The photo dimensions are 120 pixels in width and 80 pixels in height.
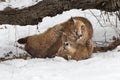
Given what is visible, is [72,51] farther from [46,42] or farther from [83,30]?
[46,42]

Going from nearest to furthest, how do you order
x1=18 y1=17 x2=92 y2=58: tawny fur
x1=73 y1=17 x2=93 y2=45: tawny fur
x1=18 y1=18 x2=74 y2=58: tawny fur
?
x1=73 y1=17 x2=93 y2=45: tawny fur → x1=18 y1=17 x2=92 y2=58: tawny fur → x1=18 y1=18 x2=74 y2=58: tawny fur

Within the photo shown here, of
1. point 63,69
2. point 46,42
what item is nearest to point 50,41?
point 46,42

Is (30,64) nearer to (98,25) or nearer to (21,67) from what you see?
(21,67)

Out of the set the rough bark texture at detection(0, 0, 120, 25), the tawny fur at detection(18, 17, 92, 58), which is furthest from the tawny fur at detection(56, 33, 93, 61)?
the rough bark texture at detection(0, 0, 120, 25)

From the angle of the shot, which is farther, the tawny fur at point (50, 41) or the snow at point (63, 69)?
the tawny fur at point (50, 41)

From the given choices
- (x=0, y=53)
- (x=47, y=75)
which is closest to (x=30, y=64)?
(x=47, y=75)

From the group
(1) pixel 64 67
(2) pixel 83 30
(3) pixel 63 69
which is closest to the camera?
(3) pixel 63 69

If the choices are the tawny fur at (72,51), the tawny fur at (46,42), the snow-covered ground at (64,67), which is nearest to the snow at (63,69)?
the snow-covered ground at (64,67)

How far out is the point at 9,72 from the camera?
604 centimetres

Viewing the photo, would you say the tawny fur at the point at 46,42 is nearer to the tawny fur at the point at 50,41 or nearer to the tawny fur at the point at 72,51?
the tawny fur at the point at 50,41

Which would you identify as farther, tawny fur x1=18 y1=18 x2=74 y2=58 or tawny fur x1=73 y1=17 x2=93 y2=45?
tawny fur x1=18 y1=18 x2=74 y2=58

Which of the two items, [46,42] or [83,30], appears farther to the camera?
[46,42]

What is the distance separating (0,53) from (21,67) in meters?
1.53

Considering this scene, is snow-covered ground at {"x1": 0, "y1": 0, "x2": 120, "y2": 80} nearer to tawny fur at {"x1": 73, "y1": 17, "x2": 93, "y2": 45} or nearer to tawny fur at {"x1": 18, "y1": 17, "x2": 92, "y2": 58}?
tawny fur at {"x1": 18, "y1": 17, "x2": 92, "y2": 58}
